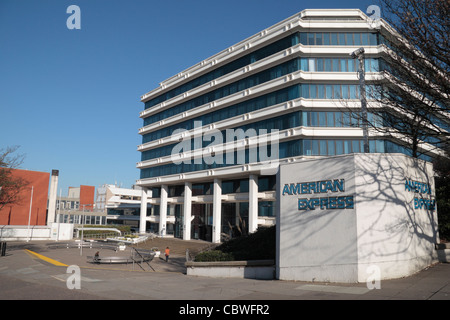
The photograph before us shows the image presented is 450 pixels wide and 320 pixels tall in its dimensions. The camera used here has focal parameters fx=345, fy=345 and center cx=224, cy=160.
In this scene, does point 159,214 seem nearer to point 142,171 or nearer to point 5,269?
point 142,171

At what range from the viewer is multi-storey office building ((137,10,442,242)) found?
35.4 metres

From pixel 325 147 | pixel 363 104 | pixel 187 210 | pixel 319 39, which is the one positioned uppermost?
pixel 319 39

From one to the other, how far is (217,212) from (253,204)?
20.8 ft

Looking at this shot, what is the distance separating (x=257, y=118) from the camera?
1570 inches

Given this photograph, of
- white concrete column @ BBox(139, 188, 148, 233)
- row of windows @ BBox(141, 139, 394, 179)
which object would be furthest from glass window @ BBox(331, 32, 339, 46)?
white concrete column @ BBox(139, 188, 148, 233)

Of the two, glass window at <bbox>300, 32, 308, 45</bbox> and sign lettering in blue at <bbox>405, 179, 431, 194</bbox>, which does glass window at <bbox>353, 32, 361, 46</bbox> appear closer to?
glass window at <bbox>300, 32, 308, 45</bbox>

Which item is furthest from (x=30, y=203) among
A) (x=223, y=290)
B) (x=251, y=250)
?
(x=223, y=290)

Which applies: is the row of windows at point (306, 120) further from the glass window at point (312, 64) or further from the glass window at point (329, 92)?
the glass window at point (312, 64)

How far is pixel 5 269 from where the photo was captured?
795 inches

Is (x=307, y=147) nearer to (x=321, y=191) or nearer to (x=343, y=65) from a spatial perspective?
(x=343, y=65)

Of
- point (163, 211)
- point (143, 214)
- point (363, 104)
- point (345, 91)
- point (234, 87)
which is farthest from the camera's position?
point (143, 214)

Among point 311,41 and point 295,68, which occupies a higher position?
point 311,41
